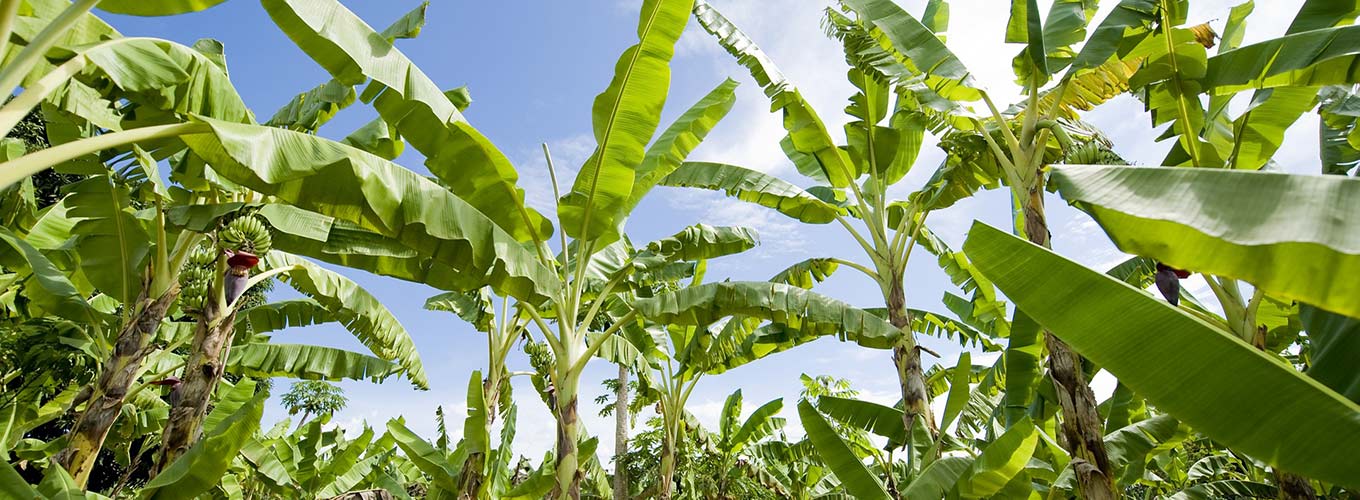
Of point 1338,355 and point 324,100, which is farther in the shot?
point 324,100

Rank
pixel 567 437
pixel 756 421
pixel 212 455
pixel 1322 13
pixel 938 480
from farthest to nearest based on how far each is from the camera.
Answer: pixel 756 421, pixel 567 437, pixel 1322 13, pixel 938 480, pixel 212 455

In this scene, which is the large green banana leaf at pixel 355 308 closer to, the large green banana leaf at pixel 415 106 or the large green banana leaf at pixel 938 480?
the large green banana leaf at pixel 415 106

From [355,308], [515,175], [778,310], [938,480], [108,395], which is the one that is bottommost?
[938,480]

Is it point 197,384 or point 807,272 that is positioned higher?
point 807,272

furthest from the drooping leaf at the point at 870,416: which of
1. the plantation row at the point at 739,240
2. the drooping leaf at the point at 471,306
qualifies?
the drooping leaf at the point at 471,306

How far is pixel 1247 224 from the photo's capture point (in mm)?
1239

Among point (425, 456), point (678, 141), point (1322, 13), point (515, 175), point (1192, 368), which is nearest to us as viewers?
point (1192, 368)

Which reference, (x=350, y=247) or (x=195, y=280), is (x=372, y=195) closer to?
(x=350, y=247)

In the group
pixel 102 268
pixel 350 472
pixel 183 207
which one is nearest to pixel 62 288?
pixel 102 268

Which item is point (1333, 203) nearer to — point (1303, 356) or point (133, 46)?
point (133, 46)

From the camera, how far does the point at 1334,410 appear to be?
131 cm

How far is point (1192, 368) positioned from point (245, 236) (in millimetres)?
4518

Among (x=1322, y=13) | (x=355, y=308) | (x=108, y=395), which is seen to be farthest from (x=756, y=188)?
(x=108, y=395)

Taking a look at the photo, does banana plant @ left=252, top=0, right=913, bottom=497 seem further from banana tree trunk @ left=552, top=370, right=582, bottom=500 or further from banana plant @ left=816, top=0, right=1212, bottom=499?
banana plant @ left=816, top=0, right=1212, bottom=499
